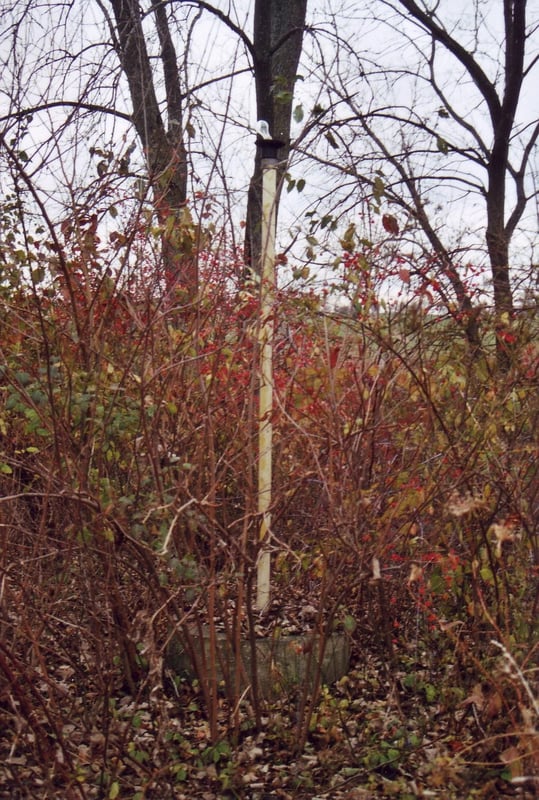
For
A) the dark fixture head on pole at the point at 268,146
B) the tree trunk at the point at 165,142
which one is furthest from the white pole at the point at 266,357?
the tree trunk at the point at 165,142

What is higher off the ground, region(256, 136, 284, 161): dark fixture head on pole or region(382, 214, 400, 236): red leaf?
region(256, 136, 284, 161): dark fixture head on pole

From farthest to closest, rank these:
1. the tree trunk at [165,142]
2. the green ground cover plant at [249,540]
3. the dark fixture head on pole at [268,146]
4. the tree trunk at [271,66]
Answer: the tree trunk at [271,66], the dark fixture head on pole at [268,146], the tree trunk at [165,142], the green ground cover plant at [249,540]

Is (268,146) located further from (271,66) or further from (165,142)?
(271,66)

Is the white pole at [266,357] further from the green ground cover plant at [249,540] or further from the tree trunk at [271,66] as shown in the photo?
the tree trunk at [271,66]

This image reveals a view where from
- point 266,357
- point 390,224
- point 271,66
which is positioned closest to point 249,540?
point 266,357

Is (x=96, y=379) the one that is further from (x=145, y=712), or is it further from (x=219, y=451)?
(x=145, y=712)

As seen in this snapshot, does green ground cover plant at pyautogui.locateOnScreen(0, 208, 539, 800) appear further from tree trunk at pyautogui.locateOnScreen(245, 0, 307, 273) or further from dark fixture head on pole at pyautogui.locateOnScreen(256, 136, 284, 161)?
tree trunk at pyautogui.locateOnScreen(245, 0, 307, 273)

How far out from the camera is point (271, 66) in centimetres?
826

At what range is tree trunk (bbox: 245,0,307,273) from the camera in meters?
7.55

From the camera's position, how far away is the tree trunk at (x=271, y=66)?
755 cm

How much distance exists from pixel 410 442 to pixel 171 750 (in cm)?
167

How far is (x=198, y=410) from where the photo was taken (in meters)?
4.03

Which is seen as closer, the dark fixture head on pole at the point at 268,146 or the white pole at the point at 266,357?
the white pole at the point at 266,357

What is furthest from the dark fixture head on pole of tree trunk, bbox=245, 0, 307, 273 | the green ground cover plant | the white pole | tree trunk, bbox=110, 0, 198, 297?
tree trunk, bbox=245, 0, 307, 273
